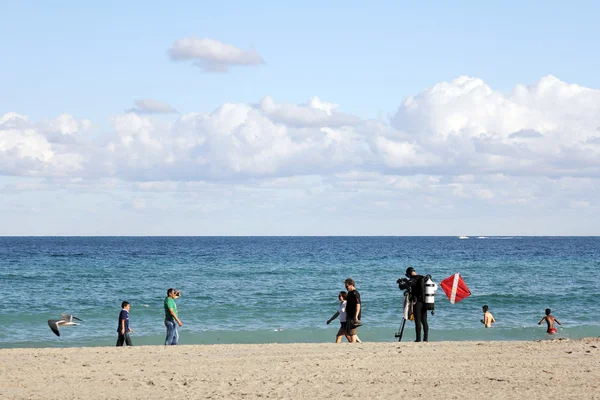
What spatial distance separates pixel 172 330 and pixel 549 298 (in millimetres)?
20836

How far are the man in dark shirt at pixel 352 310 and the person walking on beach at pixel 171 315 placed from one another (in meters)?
3.91

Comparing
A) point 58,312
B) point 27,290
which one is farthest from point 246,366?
point 27,290

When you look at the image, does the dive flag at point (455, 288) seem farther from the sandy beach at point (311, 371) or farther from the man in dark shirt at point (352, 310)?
the man in dark shirt at point (352, 310)

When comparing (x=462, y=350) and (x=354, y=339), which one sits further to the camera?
(x=354, y=339)

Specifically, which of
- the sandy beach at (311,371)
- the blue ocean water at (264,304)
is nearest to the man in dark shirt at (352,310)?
the sandy beach at (311,371)

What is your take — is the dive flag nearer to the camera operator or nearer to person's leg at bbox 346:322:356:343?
the camera operator

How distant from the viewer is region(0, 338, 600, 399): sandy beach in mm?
11281

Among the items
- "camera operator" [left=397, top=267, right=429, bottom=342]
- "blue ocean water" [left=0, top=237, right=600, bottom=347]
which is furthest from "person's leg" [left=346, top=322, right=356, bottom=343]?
"blue ocean water" [left=0, top=237, right=600, bottom=347]

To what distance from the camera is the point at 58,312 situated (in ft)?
88.9

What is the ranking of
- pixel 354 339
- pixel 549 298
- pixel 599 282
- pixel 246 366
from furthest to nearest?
pixel 599 282
pixel 549 298
pixel 354 339
pixel 246 366

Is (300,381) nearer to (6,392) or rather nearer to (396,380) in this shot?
(396,380)

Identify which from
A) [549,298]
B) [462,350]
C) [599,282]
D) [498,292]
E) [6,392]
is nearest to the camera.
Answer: [6,392]

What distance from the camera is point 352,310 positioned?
16.1m

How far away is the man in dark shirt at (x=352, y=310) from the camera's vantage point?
623 inches
